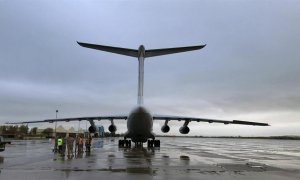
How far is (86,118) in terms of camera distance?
1347 inches

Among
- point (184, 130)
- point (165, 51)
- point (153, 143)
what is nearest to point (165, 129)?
point (184, 130)

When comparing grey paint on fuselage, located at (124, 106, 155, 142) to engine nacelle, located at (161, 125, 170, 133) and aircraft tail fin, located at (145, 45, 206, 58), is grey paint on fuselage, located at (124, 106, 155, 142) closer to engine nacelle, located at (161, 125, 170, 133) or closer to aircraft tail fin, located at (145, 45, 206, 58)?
aircraft tail fin, located at (145, 45, 206, 58)

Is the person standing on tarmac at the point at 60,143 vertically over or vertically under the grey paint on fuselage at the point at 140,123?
under

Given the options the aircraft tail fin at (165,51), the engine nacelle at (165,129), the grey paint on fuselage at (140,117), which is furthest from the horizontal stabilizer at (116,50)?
the engine nacelle at (165,129)

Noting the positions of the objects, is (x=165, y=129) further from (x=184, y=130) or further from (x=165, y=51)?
(x=165, y=51)

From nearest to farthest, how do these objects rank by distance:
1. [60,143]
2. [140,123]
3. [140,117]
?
[60,143] < [140,117] < [140,123]

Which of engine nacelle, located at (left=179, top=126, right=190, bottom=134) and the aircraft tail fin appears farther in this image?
engine nacelle, located at (left=179, top=126, right=190, bottom=134)

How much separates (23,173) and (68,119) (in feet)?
83.2

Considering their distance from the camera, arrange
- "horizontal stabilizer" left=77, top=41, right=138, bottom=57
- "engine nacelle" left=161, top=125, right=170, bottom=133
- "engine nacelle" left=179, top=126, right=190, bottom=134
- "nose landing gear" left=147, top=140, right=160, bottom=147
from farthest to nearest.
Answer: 1. "engine nacelle" left=161, top=125, right=170, bottom=133
2. "engine nacelle" left=179, top=126, right=190, bottom=134
3. "nose landing gear" left=147, top=140, right=160, bottom=147
4. "horizontal stabilizer" left=77, top=41, right=138, bottom=57

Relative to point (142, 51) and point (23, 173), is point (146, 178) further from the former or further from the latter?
point (142, 51)

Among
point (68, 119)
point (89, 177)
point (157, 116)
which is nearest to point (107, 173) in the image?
point (89, 177)

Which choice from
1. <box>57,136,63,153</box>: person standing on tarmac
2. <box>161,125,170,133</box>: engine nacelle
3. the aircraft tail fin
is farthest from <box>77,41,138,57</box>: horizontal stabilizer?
<box>161,125,170,133</box>: engine nacelle

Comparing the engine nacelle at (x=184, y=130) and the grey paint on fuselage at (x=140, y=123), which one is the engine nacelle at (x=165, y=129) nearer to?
the engine nacelle at (x=184, y=130)

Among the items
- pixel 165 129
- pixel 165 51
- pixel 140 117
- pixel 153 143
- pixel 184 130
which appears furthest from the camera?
pixel 165 129
